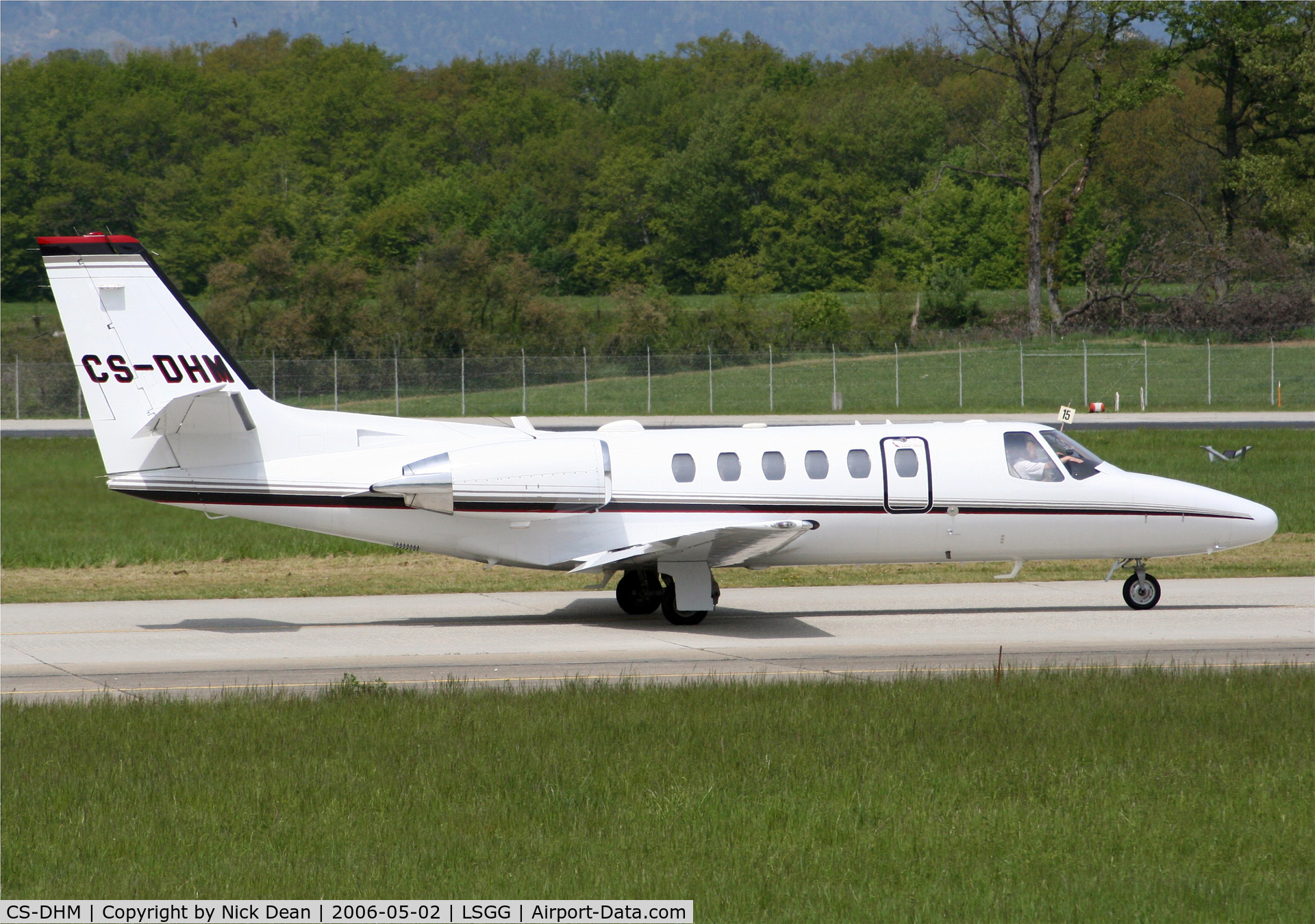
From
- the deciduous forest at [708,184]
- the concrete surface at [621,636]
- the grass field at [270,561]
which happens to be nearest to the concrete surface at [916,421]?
the grass field at [270,561]

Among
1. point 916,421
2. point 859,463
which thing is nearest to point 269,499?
point 859,463

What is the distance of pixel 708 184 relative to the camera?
3957 inches

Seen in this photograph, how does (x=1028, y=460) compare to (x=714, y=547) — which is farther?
(x=1028, y=460)

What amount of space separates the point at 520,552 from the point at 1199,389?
46.6m

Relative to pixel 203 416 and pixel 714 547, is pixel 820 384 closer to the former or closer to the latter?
pixel 714 547

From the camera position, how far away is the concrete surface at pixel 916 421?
45594 millimetres

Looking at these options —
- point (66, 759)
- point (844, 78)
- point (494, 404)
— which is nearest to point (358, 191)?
point (844, 78)

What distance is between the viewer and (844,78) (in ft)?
400

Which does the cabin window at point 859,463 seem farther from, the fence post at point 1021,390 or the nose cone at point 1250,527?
the fence post at point 1021,390

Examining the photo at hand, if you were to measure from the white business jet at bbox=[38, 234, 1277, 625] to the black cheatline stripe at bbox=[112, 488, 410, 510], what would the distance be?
0.03 metres

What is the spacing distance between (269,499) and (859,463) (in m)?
7.90

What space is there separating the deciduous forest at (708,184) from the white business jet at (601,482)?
48711 millimetres

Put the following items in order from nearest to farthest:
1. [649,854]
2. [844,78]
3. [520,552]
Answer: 1. [649,854]
2. [520,552]
3. [844,78]

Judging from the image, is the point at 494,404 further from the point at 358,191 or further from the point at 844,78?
the point at 844,78
